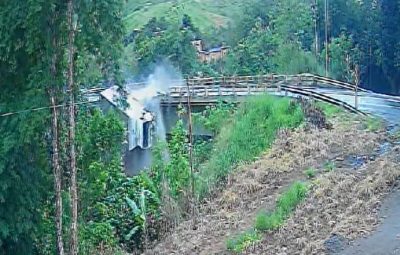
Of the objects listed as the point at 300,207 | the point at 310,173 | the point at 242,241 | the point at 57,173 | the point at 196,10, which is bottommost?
the point at 242,241

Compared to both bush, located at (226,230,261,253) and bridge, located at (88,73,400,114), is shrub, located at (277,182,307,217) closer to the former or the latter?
bush, located at (226,230,261,253)

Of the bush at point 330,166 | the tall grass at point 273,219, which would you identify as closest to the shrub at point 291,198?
the tall grass at point 273,219

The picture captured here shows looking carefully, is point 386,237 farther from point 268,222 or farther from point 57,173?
point 57,173

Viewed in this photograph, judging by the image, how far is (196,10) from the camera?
73375mm

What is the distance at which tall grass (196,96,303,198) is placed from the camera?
70.7ft

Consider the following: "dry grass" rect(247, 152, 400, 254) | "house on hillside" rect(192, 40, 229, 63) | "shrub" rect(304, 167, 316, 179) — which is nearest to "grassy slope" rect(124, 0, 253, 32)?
"house on hillside" rect(192, 40, 229, 63)

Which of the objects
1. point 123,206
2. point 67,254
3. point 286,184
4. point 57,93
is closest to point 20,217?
point 67,254

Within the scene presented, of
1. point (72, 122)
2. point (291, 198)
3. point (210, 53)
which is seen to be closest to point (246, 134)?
point (291, 198)

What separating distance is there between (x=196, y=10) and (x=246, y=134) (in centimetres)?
4996

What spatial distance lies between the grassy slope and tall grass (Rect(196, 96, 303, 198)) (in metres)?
37.2

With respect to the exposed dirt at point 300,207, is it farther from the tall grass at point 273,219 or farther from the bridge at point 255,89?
the bridge at point 255,89

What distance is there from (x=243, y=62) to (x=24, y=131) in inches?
1233

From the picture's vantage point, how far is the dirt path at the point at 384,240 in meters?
12.9

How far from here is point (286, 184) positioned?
18500 millimetres
